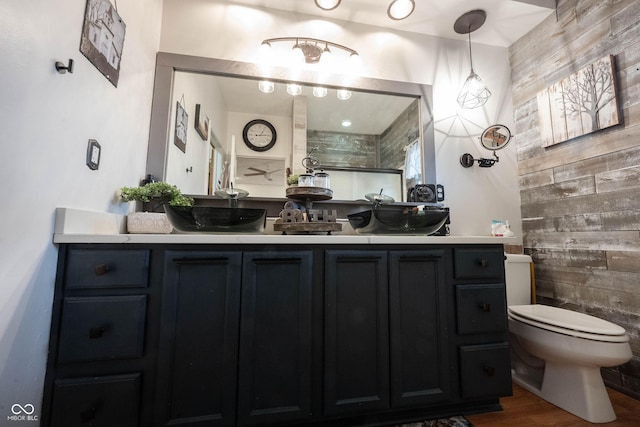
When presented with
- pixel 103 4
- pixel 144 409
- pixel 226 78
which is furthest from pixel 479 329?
pixel 103 4

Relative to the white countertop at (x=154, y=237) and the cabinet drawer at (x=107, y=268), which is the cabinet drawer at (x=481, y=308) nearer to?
the white countertop at (x=154, y=237)

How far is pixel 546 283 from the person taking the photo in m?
1.79

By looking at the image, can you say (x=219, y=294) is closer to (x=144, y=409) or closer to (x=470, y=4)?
(x=144, y=409)

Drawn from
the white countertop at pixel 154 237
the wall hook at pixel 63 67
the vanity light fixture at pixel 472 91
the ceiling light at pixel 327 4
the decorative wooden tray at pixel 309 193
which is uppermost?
the ceiling light at pixel 327 4

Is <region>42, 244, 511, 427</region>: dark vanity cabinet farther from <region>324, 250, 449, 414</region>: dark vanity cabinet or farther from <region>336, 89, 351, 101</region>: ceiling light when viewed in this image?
<region>336, 89, 351, 101</region>: ceiling light

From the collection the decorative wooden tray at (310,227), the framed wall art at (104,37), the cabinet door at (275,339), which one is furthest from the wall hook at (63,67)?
the decorative wooden tray at (310,227)

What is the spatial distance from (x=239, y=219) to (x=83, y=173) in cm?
59

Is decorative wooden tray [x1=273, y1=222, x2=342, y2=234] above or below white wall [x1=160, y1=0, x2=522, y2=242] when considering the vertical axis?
below

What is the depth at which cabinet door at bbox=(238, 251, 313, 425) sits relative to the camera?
0.98 m

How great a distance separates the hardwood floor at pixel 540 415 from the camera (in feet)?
3.89

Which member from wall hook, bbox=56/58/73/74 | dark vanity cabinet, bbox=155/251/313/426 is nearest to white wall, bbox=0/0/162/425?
wall hook, bbox=56/58/73/74

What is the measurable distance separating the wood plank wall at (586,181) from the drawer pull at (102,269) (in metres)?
2.37

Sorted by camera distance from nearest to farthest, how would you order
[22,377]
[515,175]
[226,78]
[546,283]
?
1. [22,377]
2. [226,78]
3. [546,283]
4. [515,175]

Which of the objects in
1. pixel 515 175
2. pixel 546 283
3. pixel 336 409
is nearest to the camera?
pixel 336 409
